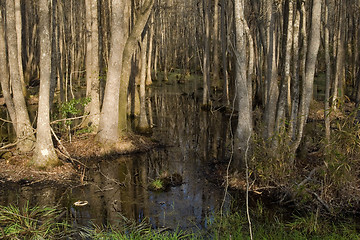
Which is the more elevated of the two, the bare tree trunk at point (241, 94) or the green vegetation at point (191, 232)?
the bare tree trunk at point (241, 94)

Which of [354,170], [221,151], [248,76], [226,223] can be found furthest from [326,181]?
[221,151]

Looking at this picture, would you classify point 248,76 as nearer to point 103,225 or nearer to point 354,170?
point 354,170

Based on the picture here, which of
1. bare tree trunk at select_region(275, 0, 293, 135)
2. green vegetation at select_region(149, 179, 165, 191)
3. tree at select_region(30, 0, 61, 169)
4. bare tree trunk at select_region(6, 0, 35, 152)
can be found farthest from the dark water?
bare tree trunk at select_region(6, 0, 35, 152)

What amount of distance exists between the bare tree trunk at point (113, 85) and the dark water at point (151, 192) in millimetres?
1113

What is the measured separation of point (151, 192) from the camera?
9766 millimetres

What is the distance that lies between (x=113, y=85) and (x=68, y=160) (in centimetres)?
319

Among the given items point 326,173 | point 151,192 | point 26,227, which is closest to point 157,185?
point 151,192

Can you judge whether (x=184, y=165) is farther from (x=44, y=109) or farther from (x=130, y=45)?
(x=130, y=45)

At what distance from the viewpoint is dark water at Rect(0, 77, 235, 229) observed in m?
8.22

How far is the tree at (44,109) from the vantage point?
34.8ft

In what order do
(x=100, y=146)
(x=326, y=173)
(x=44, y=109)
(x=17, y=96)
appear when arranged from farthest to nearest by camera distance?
1. (x=100, y=146)
2. (x=17, y=96)
3. (x=44, y=109)
4. (x=326, y=173)

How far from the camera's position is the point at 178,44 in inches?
2144

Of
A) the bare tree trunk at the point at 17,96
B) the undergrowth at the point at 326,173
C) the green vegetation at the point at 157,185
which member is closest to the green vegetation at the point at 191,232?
the undergrowth at the point at 326,173

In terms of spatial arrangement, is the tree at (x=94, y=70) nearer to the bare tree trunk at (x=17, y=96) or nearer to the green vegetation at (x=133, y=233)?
the bare tree trunk at (x=17, y=96)
